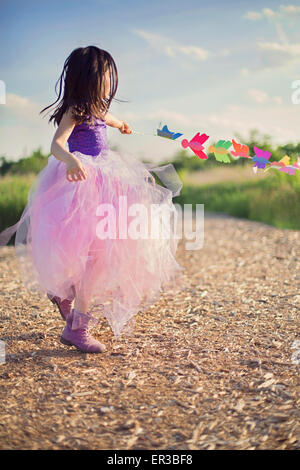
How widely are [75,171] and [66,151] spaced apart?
130 millimetres

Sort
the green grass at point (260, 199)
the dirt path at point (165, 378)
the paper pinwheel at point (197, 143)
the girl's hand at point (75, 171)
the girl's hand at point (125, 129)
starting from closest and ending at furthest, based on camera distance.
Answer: the dirt path at point (165, 378)
the girl's hand at point (75, 171)
the girl's hand at point (125, 129)
the paper pinwheel at point (197, 143)
the green grass at point (260, 199)

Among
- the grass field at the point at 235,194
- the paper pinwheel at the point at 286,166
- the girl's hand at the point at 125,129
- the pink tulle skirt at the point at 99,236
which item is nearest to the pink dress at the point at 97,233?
the pink tulle skirt at the point at 99,236

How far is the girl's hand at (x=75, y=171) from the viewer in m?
2.28

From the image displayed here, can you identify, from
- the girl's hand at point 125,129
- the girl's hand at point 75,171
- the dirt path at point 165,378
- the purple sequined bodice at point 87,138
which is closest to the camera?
the dirt path at point 165,378

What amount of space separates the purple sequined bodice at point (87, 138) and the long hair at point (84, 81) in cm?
6

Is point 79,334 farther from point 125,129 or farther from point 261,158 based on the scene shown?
point 261,158

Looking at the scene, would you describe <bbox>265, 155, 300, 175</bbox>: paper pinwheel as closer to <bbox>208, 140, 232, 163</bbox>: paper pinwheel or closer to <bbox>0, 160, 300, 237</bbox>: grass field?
<bbox>208, 140, 232, 163</bbox>: paper pinwheel

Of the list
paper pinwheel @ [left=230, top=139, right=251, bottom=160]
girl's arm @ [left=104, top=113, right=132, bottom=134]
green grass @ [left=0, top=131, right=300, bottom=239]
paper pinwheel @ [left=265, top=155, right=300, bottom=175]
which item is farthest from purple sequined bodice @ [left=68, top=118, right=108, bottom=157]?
green grass @ [left=0, top=131, right=300, bottom=239]

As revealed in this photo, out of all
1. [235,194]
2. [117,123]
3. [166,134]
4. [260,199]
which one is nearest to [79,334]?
[117,123]

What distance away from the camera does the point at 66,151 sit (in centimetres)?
233

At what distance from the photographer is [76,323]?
2.55m

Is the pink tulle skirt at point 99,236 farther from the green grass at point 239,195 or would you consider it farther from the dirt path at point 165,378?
the green grass at point 239,195

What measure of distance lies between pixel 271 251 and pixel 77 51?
13.0 feet

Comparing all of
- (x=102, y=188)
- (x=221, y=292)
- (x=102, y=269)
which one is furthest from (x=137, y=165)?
(x=221, y=292)
